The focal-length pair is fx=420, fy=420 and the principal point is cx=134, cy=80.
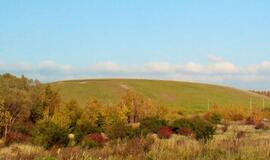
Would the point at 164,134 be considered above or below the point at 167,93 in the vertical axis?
below

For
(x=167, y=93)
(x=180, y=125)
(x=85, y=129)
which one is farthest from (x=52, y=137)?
(x=167, y=93)

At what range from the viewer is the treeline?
29.1m

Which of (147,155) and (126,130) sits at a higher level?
(147,155)

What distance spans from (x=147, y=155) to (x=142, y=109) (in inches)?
1574

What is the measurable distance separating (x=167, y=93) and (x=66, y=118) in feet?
178

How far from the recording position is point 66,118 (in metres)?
35.0

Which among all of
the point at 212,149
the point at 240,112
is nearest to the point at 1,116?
the point at 212,149

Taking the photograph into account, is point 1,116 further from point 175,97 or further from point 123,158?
point 175,97

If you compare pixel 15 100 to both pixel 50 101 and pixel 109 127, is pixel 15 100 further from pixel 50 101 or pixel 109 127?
pixel 109 127

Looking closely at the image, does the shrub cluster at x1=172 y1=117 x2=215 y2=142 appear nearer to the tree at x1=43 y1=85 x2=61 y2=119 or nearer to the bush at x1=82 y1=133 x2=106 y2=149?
the bush at x1=82 y1=133 x2=106 y2=149

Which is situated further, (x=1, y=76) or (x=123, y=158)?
(x=1, y=76)

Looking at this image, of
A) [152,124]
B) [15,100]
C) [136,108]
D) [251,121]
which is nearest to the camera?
[152,124]

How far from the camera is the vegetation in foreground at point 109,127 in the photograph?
8852 mm

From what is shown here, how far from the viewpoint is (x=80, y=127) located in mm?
34688
